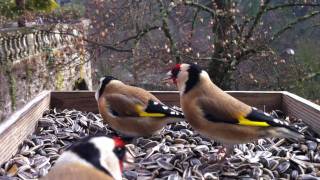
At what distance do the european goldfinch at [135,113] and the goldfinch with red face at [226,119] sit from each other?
0.22m

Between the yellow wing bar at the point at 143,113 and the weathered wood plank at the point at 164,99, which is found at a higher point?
the yellow wing bar at the point at 143,113

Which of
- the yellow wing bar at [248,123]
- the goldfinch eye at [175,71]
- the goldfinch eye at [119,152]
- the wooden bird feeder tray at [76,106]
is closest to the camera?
the goldfinch eye at [119,152]

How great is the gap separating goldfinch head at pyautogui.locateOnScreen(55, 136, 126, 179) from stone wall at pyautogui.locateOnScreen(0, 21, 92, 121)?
15.9 ft

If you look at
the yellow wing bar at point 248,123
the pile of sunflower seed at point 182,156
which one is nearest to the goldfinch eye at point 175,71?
the pile of sunflower seed at point 182,156

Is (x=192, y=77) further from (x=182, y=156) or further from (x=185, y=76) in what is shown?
(x=182, y=156)

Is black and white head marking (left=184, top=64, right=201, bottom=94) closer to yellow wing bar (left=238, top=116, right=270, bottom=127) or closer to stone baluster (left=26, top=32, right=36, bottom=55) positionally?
yellow wing bar (left=238, top=116, right=270, bottom=127)

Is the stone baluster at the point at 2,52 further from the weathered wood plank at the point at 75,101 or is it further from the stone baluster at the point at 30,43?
the weathered wood plank at the point at 75,101

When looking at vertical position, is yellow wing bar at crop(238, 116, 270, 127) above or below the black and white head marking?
below

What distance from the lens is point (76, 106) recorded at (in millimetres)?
4176

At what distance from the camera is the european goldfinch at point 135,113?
329 centimetres

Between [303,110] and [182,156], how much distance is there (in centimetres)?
113

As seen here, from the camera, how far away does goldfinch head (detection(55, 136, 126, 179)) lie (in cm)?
179

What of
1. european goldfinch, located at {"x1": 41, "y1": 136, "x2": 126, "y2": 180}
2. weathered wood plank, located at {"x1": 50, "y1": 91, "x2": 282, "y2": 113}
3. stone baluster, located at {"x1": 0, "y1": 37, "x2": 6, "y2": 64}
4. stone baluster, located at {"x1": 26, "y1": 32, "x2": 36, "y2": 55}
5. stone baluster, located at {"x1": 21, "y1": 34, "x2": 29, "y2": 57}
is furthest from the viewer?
stone baluster, located at {"x1": 26, "y1": 32, "x2": 36, "y2": 55}

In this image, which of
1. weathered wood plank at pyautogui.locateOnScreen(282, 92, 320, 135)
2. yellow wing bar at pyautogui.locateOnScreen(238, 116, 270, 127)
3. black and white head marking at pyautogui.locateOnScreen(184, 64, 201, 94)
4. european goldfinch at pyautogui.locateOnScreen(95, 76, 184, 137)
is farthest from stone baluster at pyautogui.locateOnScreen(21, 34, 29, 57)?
yellow wing bar at pyautogui.locateOnScreen(238, 116, 270, 127)
